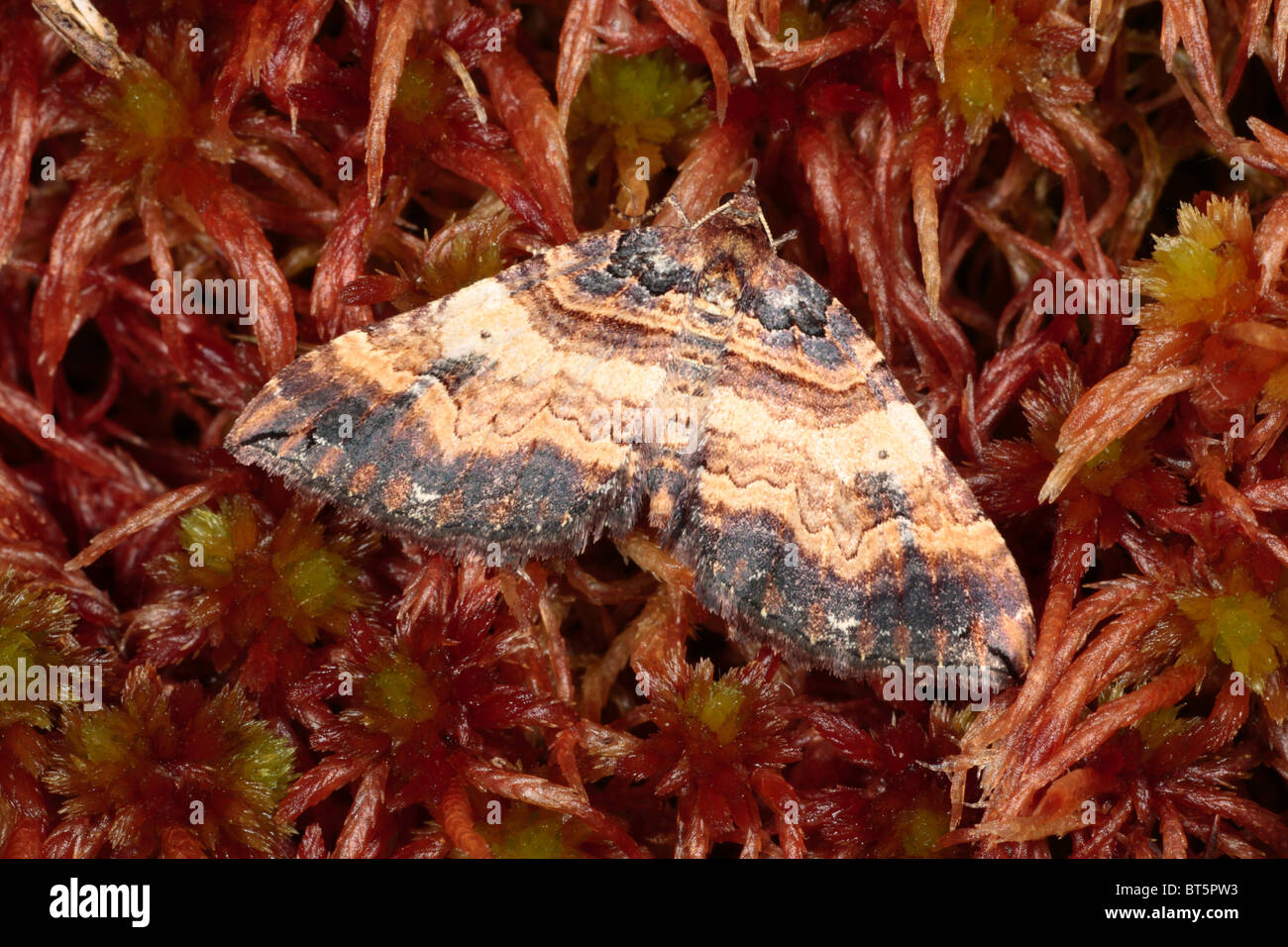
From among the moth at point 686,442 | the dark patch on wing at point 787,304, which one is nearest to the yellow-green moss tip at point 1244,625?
the moth at point 686,442

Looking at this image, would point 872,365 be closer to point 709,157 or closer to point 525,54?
point 709,157

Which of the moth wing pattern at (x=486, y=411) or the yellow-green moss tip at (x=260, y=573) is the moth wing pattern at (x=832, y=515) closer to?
the moth wing pattern at (x=486, y=411)

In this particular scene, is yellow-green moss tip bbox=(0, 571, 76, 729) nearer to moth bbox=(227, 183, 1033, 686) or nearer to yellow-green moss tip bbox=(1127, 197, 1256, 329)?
moth bbox=(227, 183, 1033, 686)

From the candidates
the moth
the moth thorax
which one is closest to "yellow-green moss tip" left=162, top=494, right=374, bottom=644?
the moth

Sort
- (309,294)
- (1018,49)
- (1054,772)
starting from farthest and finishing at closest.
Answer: (309,294) < (1018,49) < (1054,772)

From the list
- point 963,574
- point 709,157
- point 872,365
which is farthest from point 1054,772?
point 709,157
